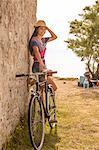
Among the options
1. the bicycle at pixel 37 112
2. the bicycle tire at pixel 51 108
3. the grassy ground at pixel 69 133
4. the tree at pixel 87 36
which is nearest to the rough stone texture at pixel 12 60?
the grassy ground at pixel 69 133

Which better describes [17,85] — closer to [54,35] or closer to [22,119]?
[22,119]

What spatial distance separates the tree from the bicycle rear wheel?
1800cm

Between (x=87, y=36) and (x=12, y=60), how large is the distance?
753 inches

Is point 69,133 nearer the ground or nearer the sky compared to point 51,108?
nearer the ground

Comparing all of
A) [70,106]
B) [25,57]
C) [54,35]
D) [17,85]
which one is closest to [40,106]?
[17,85]

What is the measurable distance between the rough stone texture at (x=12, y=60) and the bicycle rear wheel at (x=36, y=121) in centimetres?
43

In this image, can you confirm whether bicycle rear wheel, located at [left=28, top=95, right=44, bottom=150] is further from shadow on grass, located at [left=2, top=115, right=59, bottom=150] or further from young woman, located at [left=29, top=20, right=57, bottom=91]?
young woman, located at [left=29, top=20, right=57, bottom=91]

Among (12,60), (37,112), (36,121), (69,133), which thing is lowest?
(69,133)

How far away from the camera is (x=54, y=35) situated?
8.97 meters

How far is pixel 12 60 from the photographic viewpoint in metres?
6.59

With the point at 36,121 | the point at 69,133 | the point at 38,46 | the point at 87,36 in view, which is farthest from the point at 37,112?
the point at 87,36

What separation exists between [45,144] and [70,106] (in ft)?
16.0

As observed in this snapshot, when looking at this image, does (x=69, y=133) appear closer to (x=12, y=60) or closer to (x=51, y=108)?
(x=51, y=108)

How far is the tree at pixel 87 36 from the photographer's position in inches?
961
